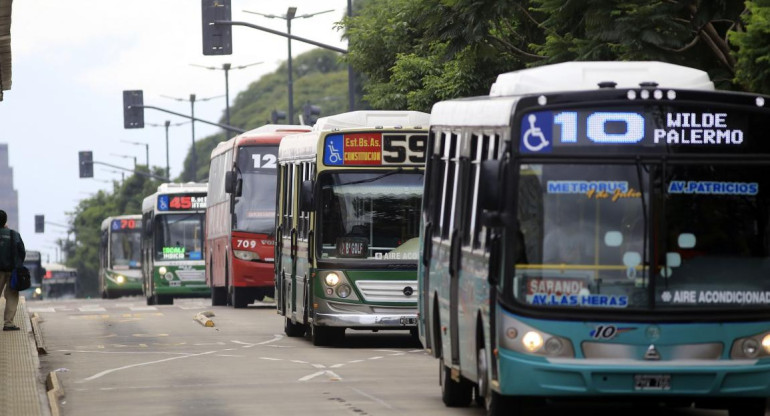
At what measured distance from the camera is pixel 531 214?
12734 millimetres

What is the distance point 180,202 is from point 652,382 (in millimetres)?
37262

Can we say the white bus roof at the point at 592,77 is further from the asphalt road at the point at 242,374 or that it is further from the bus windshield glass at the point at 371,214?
the bus windshield glass at the point at 371,214

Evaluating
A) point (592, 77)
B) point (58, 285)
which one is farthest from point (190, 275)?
point (58, 285)

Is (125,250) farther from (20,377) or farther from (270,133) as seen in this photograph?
(20,377)

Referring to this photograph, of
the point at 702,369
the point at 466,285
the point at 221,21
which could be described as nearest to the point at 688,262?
the point at 702,369

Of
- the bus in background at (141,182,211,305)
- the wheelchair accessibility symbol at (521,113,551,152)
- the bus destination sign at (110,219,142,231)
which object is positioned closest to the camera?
the wheelchair accessibility symbol at (521,113,551,152)

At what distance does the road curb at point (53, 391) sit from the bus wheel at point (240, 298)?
20.7 meters

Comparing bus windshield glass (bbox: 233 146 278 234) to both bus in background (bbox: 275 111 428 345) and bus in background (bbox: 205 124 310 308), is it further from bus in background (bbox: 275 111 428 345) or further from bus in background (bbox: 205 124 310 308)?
bus in background (bbox: 275 111 428 345)

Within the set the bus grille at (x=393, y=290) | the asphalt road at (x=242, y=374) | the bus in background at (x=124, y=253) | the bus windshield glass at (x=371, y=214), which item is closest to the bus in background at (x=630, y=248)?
the asphalt road at (x=242, y=374)

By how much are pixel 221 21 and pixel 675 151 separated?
22349 millimetres

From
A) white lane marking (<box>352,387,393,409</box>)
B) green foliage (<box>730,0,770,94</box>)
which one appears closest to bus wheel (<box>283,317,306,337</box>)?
white lane marking (<box>352,387,393,409</box>)

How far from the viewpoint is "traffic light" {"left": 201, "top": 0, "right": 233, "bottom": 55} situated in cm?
3453

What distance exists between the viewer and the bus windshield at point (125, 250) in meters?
64.9

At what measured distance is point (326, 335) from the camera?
24156mm
